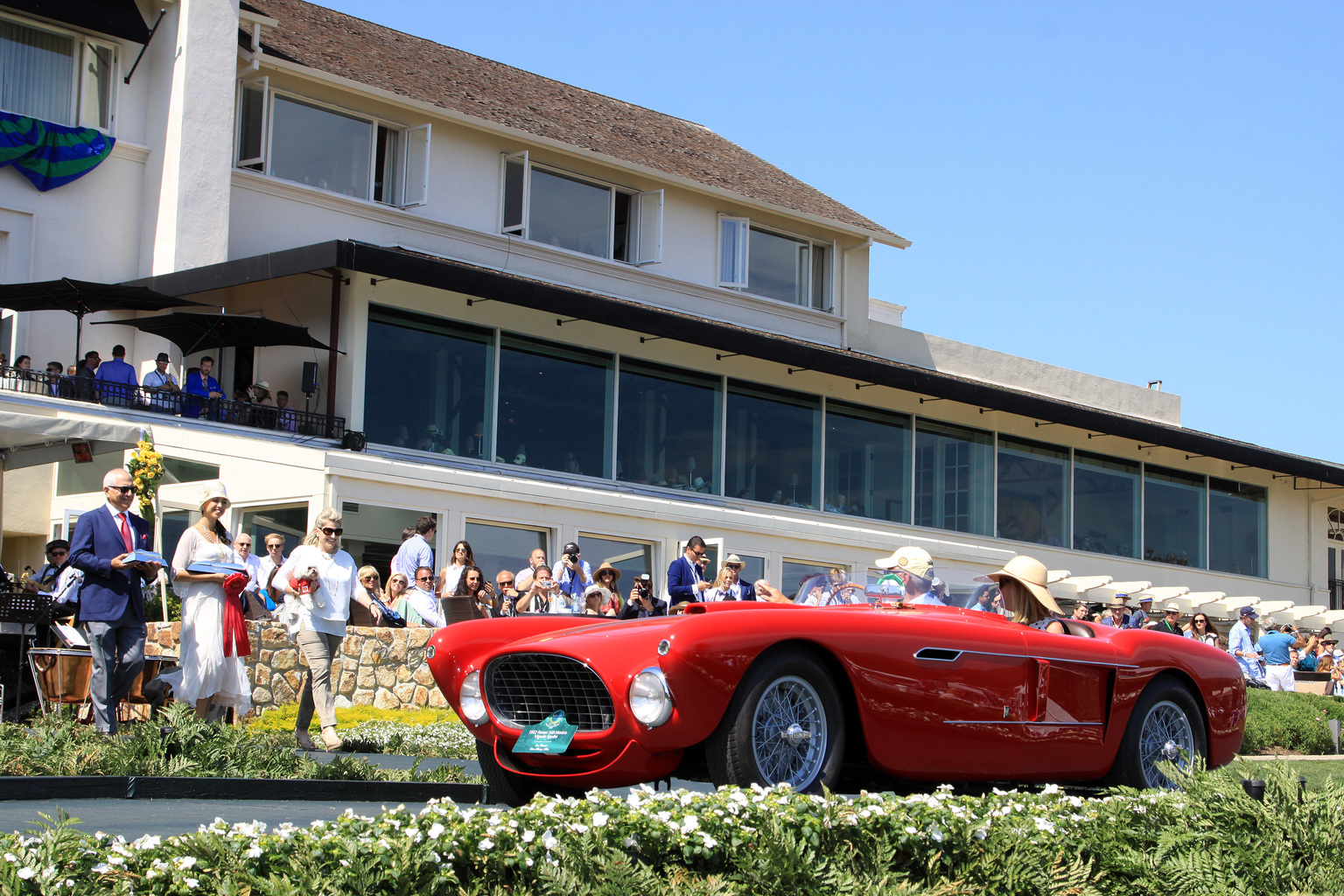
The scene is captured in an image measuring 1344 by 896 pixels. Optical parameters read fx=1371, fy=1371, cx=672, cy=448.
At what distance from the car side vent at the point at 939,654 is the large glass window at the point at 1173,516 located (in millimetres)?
24099

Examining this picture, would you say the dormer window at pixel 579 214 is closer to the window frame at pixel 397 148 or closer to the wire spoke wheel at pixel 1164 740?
the window frame at pixel 397 148

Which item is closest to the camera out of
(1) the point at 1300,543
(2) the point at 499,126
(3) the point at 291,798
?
(3) the point at 291,798

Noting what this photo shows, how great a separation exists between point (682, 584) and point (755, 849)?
350 inches

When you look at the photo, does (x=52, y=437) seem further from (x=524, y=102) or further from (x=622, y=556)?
(x=524, y=102)

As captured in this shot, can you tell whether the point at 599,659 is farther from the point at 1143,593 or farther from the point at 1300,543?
the point at 1300,543

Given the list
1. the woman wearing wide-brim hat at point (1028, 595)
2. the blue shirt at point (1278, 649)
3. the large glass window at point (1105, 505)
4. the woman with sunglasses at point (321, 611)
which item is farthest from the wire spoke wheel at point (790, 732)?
the large glass window at point (1105, 505)

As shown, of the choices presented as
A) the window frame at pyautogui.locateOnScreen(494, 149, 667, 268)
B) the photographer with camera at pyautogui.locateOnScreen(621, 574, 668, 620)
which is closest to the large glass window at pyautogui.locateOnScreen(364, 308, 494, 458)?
the window frame at pyautogui.locateOnScreen(494, 149, 667, 268)

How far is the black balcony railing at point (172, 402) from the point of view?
16.8m

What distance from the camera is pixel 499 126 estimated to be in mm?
22656

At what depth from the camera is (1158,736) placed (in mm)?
8031

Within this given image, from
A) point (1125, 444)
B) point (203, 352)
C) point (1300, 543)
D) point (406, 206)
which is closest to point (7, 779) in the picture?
point (203, 352)

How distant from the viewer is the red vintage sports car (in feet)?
19.8

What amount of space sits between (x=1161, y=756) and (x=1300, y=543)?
28364 millimetres

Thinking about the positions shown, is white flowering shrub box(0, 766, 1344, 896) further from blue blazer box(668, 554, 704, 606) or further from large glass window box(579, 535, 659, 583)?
large glass window box(579, 535, 659, 583)
